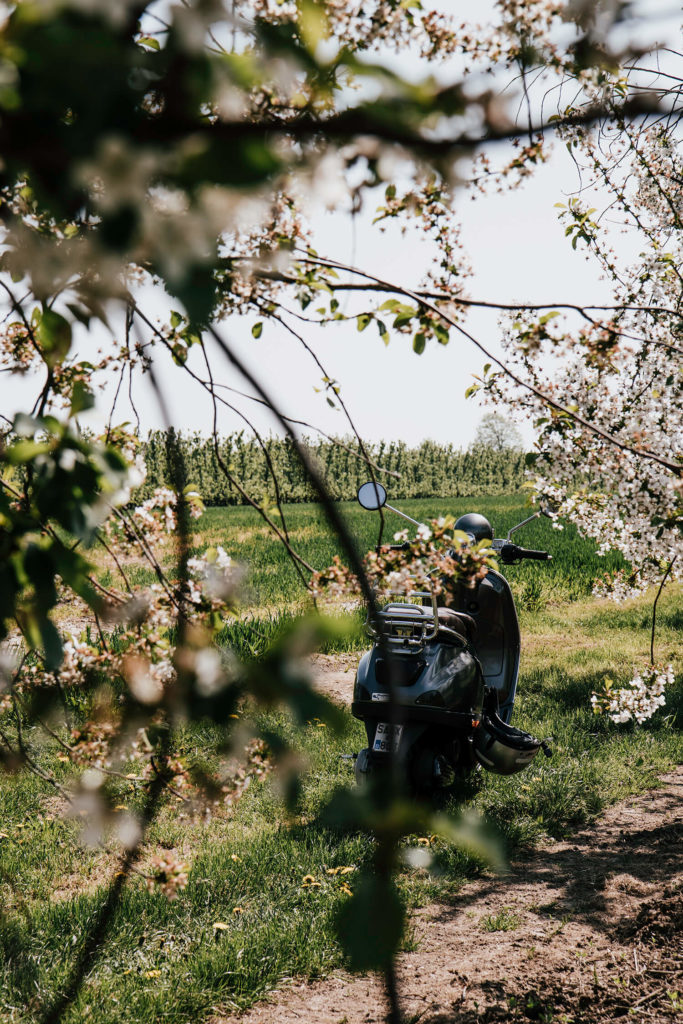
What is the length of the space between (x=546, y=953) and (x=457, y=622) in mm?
1629

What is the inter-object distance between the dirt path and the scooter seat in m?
1.14

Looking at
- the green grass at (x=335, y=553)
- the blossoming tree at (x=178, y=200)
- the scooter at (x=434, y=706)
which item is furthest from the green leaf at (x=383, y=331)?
the green grass at (x=335, y=553)

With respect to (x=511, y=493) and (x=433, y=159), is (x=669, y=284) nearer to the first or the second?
(x=433, y=159)

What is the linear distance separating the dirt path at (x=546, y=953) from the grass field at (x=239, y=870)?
0.43 feet

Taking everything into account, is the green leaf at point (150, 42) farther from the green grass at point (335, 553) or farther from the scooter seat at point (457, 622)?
the green grass at point (335, 553)

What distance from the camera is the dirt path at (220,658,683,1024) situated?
2.46 m

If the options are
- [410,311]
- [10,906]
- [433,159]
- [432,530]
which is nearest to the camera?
[433,159]

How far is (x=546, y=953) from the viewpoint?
278 cm

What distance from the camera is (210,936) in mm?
2783

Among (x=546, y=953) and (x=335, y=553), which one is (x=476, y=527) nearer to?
(x=546, y=953)

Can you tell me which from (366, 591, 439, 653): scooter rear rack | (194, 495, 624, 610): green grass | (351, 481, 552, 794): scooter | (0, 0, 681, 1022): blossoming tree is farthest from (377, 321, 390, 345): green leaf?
(194, 495, 624, 610): green grass

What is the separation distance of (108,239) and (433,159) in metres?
0.26

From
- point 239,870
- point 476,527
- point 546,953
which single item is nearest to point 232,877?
point 239,870

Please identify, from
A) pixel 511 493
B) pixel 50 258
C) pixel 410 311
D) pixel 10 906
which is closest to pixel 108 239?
pixel 50 258
